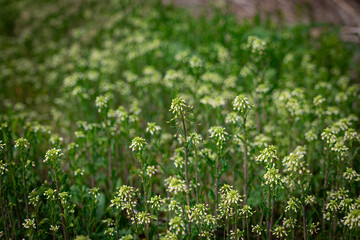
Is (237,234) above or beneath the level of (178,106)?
beneath

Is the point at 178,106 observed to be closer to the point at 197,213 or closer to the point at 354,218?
the point at 197,213

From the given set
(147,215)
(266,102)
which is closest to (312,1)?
(266,102)

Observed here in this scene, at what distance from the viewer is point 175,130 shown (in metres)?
4.08

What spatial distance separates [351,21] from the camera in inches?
304

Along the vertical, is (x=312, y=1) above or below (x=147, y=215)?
above

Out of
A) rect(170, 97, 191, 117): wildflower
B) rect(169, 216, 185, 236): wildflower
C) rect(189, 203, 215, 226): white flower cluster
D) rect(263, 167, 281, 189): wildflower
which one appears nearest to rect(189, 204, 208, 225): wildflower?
rect(189, 203, 215, 226): white flower cluster

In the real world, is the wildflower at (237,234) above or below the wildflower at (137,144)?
below

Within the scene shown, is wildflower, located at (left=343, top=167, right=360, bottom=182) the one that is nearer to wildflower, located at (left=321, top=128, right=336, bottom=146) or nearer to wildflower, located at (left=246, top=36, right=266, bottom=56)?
wildflower, located at (left=321, top=128, right=336, bottom=146)

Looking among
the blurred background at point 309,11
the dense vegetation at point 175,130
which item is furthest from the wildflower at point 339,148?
the blurred background at point 309,11

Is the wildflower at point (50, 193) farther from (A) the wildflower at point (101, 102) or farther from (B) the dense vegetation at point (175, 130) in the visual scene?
(A) the wildflower at point (101, 102)

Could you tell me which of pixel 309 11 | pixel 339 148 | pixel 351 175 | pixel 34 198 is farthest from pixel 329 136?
pixel 309 11

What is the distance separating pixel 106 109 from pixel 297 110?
2720mm

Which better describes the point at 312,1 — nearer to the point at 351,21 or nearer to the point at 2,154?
the point at 351,21

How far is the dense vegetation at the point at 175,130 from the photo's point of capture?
10.6 feet
